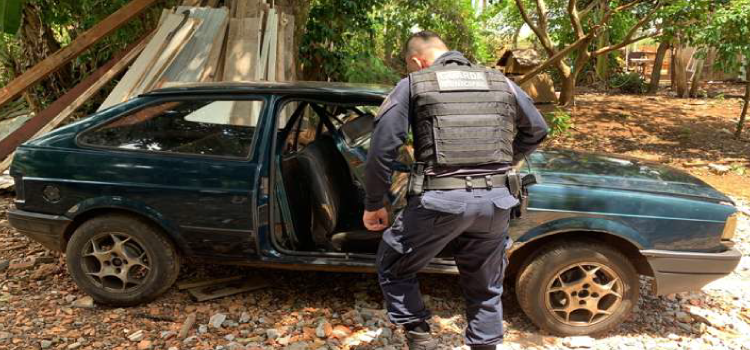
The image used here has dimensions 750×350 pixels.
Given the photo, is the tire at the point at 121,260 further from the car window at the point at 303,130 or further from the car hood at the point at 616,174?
the car hood at the point at 616,174

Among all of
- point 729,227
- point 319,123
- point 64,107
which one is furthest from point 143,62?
point 729,227

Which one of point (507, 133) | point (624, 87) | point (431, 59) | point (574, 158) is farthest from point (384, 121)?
point (624, 87)

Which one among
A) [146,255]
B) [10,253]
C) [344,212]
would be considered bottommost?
[10,253]

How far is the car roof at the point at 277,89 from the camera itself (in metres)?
3.22

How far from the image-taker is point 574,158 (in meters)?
3.65

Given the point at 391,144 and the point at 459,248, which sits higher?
the point at 391,144

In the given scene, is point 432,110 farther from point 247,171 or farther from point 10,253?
point 10,253

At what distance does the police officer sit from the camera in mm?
2447

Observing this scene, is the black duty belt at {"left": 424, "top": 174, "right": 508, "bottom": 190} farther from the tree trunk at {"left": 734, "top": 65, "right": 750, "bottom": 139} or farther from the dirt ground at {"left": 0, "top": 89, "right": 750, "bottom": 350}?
the tree trunk at {"left": 734, "top": 65, "right": 750, "bottom": 139}

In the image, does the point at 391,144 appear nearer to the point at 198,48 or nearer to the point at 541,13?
the point at 198,48

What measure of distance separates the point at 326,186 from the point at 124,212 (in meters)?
1.25

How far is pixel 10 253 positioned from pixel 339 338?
296cm

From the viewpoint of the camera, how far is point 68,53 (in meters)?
6.00

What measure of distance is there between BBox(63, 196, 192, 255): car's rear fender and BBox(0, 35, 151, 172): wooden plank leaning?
2686mm
